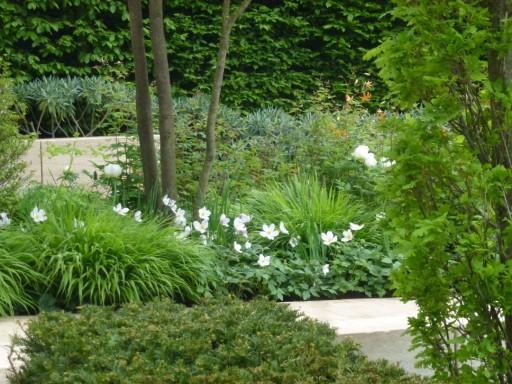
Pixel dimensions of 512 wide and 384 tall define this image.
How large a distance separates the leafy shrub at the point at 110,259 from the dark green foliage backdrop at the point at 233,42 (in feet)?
13.2

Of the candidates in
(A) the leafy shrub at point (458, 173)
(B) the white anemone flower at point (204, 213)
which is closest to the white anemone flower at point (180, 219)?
(B) the white anemone flower at point (204, 213)

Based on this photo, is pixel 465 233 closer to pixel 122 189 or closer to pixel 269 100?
pixel 122 189

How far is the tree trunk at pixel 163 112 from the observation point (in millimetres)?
6586

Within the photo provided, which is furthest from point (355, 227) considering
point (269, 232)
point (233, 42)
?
point (233, 42)

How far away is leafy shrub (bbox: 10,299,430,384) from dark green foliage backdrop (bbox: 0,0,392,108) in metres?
5.65

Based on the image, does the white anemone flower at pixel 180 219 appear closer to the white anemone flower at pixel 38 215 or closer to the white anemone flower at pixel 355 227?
the white anemone flower at pixel 38 215

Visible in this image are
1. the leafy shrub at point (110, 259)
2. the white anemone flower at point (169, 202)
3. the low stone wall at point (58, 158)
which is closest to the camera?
the leafy shrub at point (110, 259)

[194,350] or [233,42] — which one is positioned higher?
[233,42]

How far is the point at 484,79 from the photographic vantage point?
2783 millimetres

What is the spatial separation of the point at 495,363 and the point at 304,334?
122 centimetres

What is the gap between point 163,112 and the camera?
21.7 ft

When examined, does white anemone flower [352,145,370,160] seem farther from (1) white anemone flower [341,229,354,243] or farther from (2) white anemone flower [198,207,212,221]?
(2) white anemone flower [198,207,212,221]

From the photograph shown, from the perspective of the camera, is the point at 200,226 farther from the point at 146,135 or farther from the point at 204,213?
the point at 146,135

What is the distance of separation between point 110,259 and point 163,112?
1.54 meters
